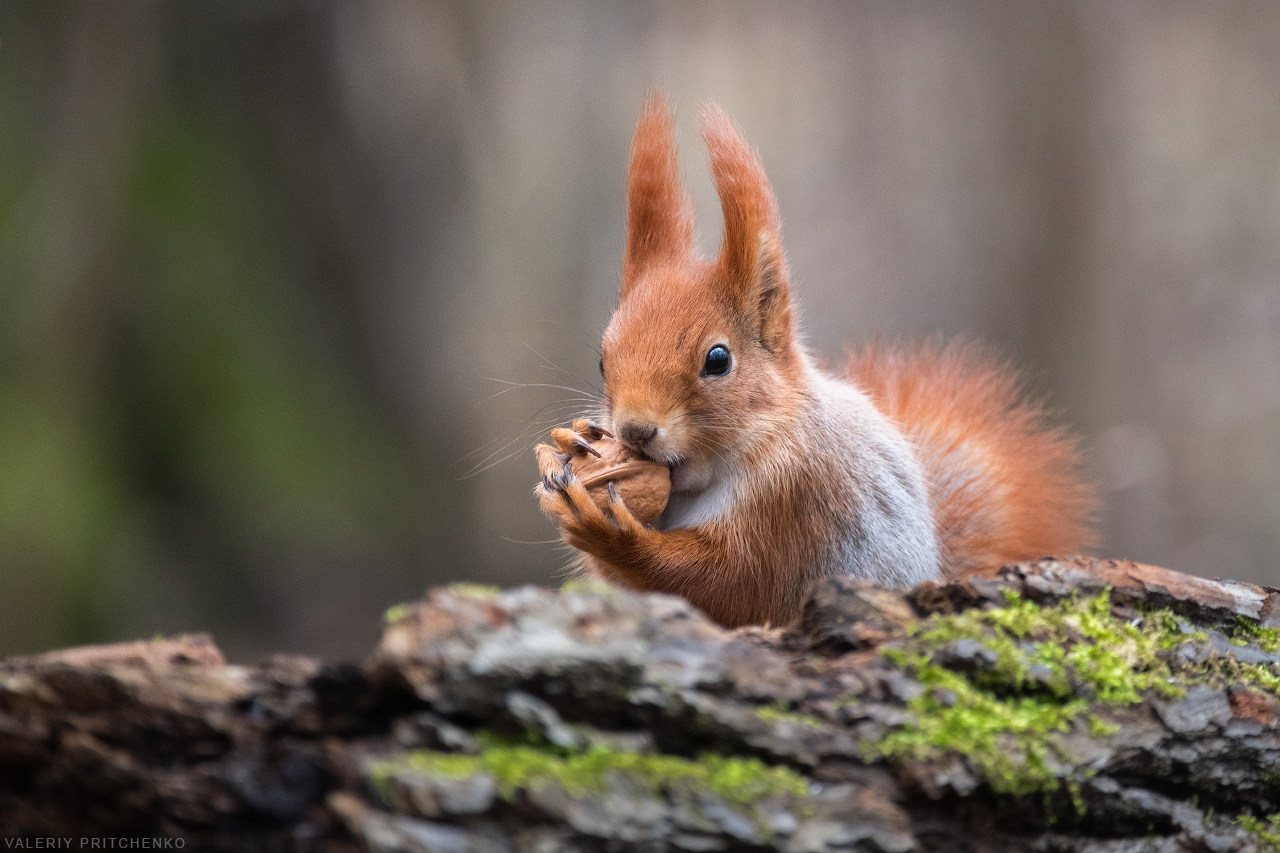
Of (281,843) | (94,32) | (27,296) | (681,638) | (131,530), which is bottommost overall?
(281,843)

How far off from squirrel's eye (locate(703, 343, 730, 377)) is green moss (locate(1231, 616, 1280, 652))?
2.24 ft

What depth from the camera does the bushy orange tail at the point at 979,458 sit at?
1.61 meters

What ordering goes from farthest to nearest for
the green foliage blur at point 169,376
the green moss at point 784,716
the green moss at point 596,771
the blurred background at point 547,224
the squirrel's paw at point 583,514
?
1. the blurred background at point 547,224
2. the green foliage blur at point 169,376
3. the squirrel's paw at point 583,514
4. the green moss at point 784,716
5. the green moss at point 596,771

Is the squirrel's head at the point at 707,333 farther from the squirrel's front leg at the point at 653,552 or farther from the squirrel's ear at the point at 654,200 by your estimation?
the squirrel's front leg at the point at 653,552

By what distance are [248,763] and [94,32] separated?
2.89 metres

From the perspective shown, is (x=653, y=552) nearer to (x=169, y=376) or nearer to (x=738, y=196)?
(x=738, y=196)

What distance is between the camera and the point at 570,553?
167 centimetres

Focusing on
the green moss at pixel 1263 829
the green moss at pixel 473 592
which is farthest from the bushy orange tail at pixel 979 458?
the green moss at pixel 473 592

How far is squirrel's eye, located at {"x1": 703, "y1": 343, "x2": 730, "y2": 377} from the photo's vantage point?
1.35 meters

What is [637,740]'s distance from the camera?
779mm

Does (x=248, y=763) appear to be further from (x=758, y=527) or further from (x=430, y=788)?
(x=758, y=527)

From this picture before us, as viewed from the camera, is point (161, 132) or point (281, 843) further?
point (161, 132)

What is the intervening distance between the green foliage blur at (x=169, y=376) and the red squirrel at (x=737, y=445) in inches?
71.4

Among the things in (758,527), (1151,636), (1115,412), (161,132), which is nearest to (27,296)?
(161,132)
